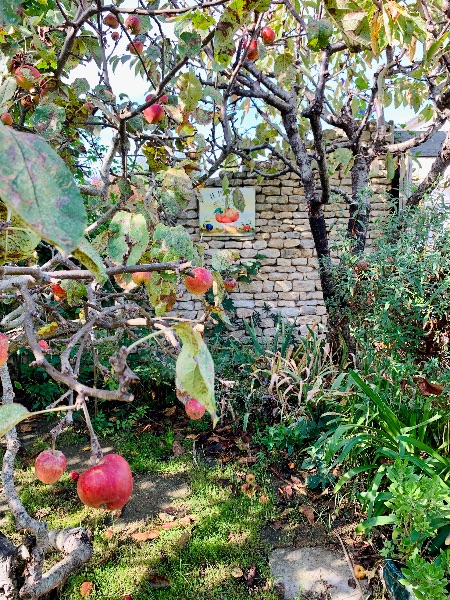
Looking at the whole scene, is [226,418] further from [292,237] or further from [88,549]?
[292,237]

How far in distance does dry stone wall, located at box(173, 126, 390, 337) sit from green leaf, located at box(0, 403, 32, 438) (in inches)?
160

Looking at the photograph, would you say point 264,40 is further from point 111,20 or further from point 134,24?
point 134,24

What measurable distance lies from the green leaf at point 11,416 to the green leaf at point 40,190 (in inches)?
10.5

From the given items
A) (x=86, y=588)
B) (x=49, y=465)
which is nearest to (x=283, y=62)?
(x=49, y=465)

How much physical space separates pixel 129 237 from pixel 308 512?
5.96ft

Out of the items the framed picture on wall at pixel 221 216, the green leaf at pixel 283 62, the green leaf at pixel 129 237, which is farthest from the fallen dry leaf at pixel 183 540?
the framed picture on wall at pixel 221 216

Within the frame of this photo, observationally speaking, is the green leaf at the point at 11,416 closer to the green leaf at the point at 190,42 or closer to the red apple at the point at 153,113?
the green leaf at the point at 190,42

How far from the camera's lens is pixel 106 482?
0.69 metres

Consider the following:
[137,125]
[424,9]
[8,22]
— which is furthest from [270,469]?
[424,9]

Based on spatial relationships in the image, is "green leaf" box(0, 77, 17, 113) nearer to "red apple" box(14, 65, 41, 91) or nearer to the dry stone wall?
"red apple" box(14, 65, 41, 91)

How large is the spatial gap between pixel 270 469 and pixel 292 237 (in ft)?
8.39

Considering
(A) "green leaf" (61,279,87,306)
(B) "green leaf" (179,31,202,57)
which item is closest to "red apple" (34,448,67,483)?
(A) "green leaf" (61,279,87,306)

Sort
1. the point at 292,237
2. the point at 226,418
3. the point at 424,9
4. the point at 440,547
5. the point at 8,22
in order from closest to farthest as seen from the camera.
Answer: the point at 8,22 < the point at 440,547 < the point at 424,9 < the point at 226,418 < the point at 292,237

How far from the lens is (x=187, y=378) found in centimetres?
49
